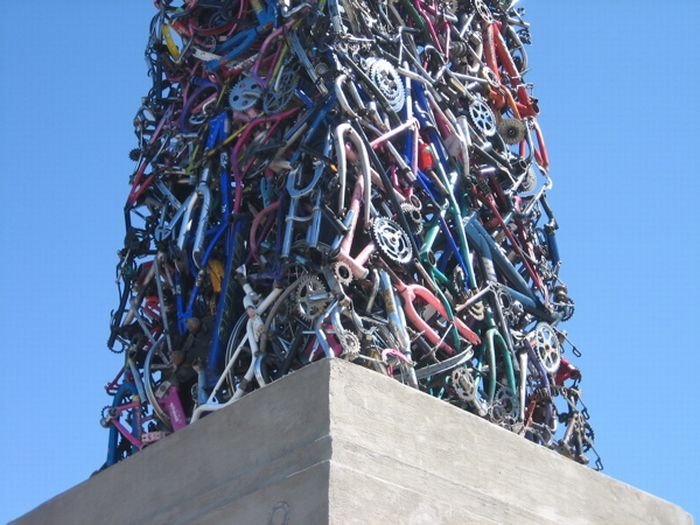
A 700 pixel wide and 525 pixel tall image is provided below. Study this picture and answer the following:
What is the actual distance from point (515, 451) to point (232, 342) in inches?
125

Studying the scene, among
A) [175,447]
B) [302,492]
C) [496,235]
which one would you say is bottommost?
[302,492]

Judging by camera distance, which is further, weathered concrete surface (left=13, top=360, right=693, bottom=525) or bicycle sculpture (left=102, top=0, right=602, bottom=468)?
bicycle sculpture (left=102, top=0, right=602, bottom=468)

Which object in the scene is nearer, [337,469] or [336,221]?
[337,469]

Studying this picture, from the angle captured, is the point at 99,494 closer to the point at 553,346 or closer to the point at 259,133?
the point at 259,133

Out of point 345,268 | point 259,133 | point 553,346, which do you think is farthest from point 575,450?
point 259,133

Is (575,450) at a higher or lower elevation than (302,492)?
higher

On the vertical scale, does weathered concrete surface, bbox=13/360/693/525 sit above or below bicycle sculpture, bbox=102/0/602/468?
below

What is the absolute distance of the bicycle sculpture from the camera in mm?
13742

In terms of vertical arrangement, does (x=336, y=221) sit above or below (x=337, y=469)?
above

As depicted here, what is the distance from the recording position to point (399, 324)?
44.2 ft

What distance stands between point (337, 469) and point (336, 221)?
10.9ft

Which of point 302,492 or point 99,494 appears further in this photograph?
point 99,494

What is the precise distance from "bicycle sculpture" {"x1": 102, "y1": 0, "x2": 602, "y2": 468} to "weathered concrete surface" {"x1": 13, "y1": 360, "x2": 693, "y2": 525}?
3.47ft

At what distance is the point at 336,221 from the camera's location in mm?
13641
